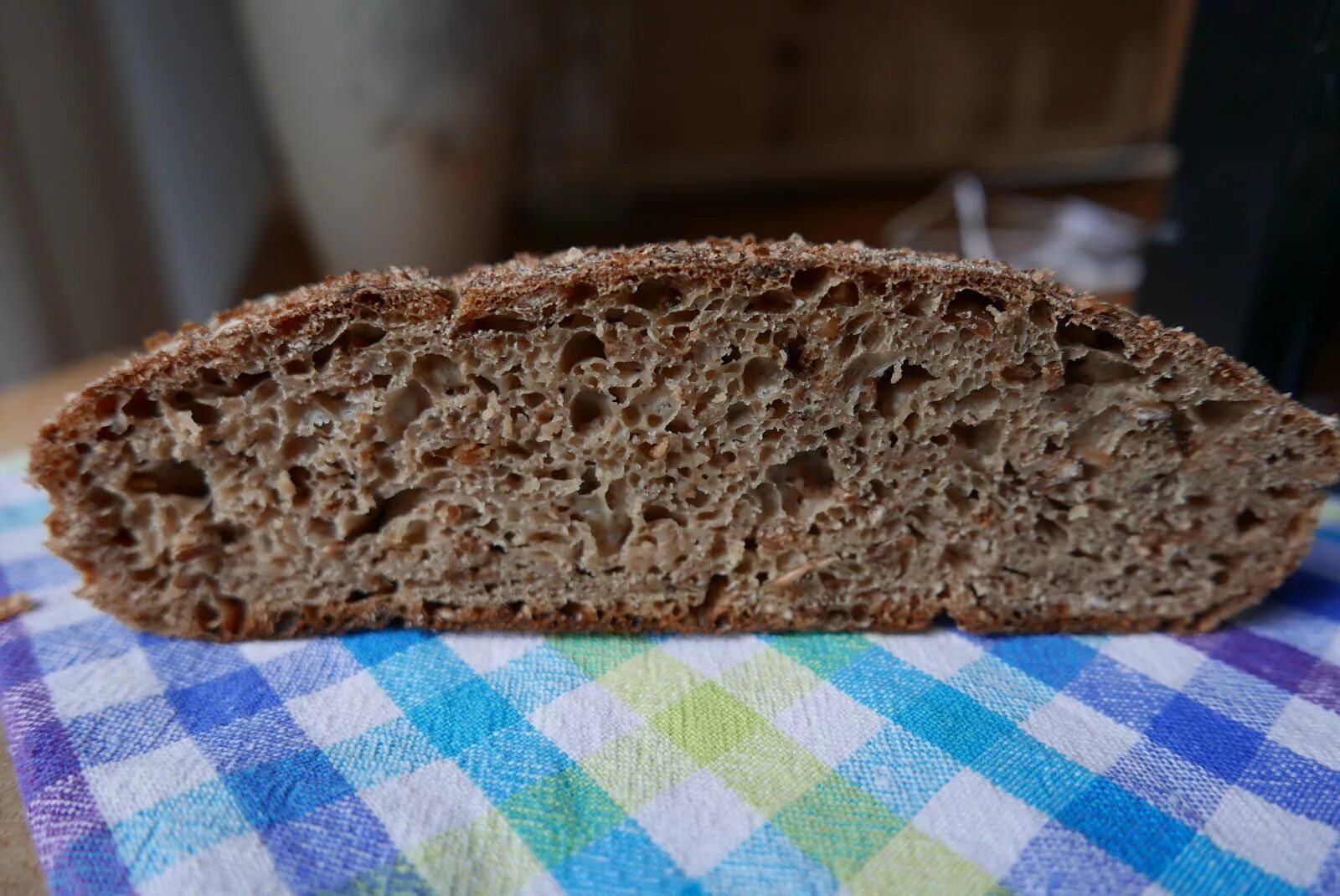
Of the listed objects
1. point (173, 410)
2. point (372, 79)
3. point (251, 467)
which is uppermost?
point (372, 79)

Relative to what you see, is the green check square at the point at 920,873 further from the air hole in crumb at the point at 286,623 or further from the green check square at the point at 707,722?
the air hole in crumb at the point at 286,623

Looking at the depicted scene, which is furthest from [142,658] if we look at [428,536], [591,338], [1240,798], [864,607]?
[1240,798]

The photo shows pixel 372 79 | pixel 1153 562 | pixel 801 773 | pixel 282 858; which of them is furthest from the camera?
pixel 372 79

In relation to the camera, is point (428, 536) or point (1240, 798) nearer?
point (1240, 798)

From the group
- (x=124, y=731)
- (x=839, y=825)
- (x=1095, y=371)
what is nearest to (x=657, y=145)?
(x=1095, y=371)

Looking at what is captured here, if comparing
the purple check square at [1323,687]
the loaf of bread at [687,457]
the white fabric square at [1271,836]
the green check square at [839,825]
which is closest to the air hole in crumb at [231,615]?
the loaf of bread at [687,457]

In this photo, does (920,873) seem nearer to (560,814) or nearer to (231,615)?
(560,814)

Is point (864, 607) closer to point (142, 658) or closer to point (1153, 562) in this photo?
point (1153, 562)

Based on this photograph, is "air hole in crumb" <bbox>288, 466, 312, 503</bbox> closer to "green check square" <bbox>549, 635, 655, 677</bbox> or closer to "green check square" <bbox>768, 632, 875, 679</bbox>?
"green check square" <bbox>549, 635, 655, 677</bbox>
